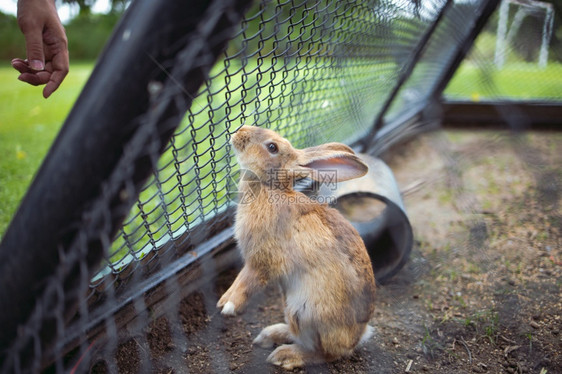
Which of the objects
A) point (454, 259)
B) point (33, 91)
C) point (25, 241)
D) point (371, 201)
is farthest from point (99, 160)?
point (33, 91)

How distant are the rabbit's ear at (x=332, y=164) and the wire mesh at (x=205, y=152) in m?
0.35

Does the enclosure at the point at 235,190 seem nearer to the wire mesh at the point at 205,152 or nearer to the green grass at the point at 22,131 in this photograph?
the wire mesh at the point at 205,152

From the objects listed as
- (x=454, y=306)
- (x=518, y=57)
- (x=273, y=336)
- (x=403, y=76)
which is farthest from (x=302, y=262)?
(x=518, y=57)

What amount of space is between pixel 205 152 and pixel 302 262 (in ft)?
2.03

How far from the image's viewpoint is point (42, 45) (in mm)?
1783

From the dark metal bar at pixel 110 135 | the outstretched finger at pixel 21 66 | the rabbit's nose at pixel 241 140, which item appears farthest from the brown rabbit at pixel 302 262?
the outstretched finger at pixel 21 66

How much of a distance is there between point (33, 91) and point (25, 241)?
687cm

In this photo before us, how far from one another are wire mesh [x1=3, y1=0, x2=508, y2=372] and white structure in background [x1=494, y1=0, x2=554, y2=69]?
433 mm

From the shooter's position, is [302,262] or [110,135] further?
[302,262]

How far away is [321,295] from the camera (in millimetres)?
1799

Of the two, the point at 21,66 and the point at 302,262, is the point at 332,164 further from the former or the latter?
the point at 21,66

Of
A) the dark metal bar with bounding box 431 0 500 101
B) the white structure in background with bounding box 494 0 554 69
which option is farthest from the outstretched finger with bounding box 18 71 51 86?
the white structure in background with bounding box 494 0 554 69

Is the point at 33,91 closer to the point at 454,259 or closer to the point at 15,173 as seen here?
the point at 15,173

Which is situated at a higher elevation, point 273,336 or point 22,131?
point 273,336
